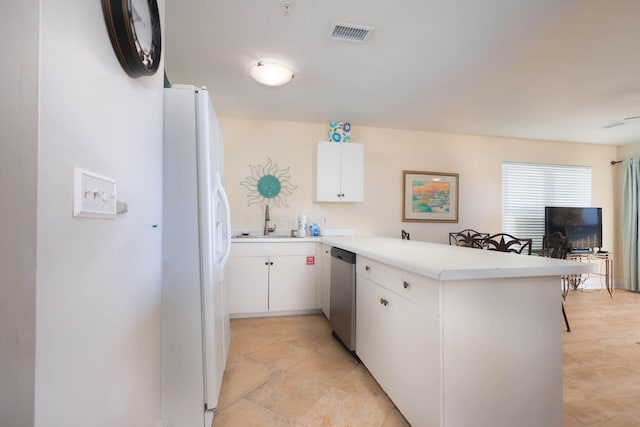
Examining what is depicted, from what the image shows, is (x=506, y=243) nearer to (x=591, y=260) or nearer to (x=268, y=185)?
(x=591, y=260)

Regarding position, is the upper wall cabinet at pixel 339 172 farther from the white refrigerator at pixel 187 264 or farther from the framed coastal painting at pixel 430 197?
the white refrigerator at pixel 187 264

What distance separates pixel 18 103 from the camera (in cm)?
54

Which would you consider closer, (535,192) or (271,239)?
(271,239)

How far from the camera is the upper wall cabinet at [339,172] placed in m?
3.62

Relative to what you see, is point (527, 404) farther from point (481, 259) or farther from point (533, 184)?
point (533, 184)

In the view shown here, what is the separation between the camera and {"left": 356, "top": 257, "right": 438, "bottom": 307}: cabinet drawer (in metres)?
1.32

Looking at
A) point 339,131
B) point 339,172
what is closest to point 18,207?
point 339,172

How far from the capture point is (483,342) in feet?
4.24

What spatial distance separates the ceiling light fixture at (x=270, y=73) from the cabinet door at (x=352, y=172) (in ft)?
4.54

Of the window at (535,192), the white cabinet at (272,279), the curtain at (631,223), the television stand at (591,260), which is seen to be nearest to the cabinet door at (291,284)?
the white cabinet at (272,279)

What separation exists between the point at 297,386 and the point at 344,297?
0.74m

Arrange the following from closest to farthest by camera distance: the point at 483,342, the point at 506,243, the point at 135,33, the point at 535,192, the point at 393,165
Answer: the point at 135,33, the point at 483,342, the point at 506,243, the point at 393,165, the point at 535,192

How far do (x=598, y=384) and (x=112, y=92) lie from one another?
3225 mm

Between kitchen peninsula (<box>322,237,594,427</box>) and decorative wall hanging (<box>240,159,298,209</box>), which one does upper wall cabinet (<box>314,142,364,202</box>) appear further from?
kitchen peninsula (<box>322,237,594,427</box>)
